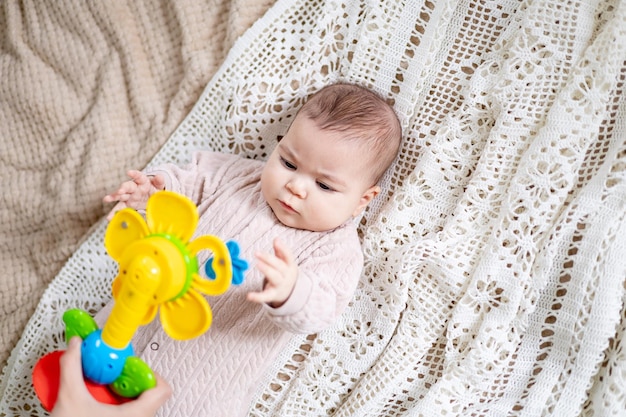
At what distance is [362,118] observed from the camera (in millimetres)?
1183

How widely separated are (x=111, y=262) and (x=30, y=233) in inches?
8.5

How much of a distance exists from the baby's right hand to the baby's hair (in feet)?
1.14

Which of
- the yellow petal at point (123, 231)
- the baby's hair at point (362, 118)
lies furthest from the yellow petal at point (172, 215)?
the baby's hair at point (362, 118)

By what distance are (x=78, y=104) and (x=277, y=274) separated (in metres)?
0.71

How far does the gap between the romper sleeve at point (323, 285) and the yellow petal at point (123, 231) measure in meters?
0.27

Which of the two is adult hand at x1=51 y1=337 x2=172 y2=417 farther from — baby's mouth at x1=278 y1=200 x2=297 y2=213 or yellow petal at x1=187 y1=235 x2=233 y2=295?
baby's mouth at x1=278 y1=200 x2=297 y2=213

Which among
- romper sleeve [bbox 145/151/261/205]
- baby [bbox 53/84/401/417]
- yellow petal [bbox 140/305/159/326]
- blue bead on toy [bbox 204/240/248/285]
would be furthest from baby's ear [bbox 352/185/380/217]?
yellow petal [bbox 140/305/159/326]

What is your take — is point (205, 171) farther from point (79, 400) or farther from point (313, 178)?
point (79, 400)

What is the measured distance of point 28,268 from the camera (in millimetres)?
1373

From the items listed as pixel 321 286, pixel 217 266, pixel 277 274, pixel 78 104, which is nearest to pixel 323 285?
pixel 321 286

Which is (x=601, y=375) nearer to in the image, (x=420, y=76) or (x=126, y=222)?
(x=420, y=76)

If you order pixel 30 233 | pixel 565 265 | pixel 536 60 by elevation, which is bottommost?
pixel 30 233

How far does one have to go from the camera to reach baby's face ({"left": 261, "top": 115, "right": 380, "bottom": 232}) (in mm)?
1161

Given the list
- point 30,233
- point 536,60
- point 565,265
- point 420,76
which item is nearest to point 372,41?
point 420,76
